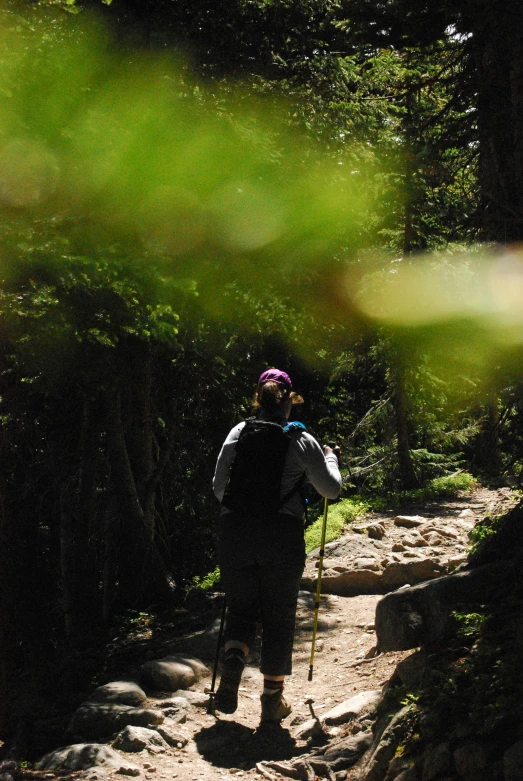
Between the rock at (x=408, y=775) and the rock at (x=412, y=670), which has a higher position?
the rock at (x=412, y=670)

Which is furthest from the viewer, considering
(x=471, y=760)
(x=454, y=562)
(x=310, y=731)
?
(x=454, y=562)

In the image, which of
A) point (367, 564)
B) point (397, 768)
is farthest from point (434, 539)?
point (397, 768)

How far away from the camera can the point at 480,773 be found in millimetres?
3723

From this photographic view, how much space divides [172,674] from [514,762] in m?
4.14

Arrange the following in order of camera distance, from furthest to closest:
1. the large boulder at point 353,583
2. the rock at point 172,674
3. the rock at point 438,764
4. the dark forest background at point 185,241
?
1. the large boulder at point 353,583
2. the dark forest background at point 185,241
3. the rock at point 172,674
4. the rock at point 438,764

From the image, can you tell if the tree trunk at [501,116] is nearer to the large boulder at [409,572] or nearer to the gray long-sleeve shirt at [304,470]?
the gray long-sleeve shirt at [304,470]

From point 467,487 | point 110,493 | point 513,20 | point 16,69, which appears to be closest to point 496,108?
point 513,20

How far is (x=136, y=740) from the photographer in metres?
5.62

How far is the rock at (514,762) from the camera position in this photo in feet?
11.5

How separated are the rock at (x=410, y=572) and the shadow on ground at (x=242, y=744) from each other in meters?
3.54

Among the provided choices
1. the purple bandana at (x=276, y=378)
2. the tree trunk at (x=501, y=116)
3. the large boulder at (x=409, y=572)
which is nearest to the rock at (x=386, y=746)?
the purple bandana at (x=276, y=378)

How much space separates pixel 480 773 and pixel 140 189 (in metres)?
7.79

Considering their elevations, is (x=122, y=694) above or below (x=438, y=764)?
below

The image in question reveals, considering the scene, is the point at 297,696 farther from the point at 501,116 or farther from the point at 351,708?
the point at 501,116
